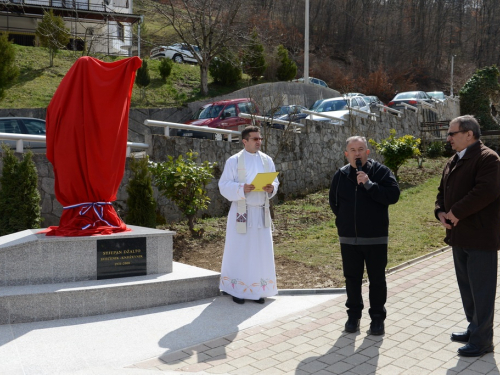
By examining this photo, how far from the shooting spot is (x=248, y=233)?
20.7 feet

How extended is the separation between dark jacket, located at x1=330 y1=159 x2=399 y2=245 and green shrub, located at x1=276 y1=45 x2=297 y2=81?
27869 millimetres

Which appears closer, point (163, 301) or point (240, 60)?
point (163, 301)

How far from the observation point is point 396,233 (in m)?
10.0

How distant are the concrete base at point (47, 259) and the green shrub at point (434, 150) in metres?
16.1

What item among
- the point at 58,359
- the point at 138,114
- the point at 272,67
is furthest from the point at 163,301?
the point at 272,67

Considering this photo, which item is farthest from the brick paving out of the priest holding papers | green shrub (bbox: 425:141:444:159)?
green shrub (bbox: 425:141:444:159)

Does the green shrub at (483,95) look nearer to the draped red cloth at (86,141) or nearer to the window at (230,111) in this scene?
the window at (230,111)

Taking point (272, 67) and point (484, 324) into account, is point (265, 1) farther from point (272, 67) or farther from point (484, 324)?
point (484, 324)

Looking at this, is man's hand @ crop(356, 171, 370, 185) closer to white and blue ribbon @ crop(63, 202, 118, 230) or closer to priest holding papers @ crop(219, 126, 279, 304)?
priest holding papers @ crop(219, 126, 279, 304)

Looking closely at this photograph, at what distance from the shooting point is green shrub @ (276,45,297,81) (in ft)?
106

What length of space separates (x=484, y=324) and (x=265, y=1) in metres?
47.5

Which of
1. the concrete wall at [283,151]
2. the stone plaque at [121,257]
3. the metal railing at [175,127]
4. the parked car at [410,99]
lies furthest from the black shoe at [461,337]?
the parked car at [410,99]

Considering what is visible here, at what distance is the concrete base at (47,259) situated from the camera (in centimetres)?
566

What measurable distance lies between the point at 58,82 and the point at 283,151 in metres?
12.8
